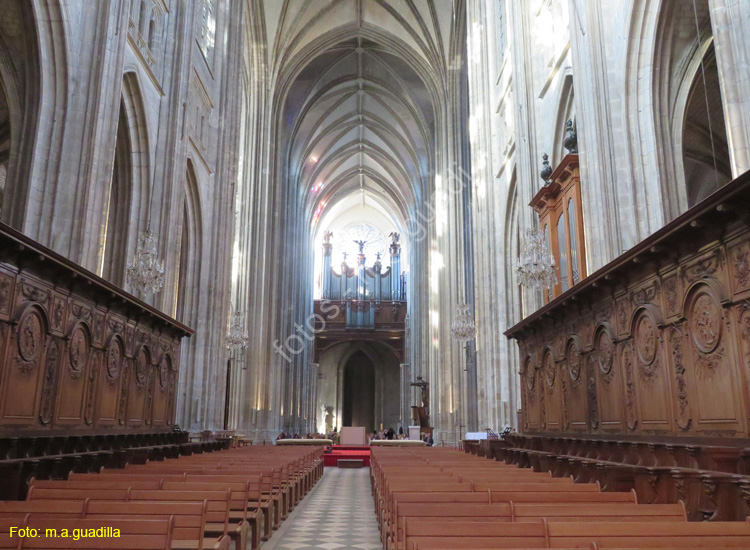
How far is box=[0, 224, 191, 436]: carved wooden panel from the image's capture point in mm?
6828

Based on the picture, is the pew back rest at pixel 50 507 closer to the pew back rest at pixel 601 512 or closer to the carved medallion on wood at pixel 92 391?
the pew back rest at pixel 601 512

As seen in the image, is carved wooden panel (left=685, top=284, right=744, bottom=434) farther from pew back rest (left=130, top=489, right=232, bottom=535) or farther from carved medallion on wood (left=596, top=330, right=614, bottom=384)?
pew back rest (left=130, top=489, right=232, bottom=535)

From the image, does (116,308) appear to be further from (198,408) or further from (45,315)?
(198,408)

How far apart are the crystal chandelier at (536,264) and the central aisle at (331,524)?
4.55m

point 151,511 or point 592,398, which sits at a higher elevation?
point 592,398

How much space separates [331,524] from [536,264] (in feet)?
17.6

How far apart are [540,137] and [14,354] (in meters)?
10.8

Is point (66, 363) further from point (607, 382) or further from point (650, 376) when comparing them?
point (650, 376)

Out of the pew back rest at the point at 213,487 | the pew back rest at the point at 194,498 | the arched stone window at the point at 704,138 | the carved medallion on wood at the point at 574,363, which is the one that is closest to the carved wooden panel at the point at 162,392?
the pew back rest at the point at 213,487

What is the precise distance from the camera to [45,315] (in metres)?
7.48

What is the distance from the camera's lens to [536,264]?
10750 millimetres

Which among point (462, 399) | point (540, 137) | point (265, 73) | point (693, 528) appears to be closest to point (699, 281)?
point (693, 528)

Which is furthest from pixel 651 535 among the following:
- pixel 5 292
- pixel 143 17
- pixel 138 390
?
pixel 143 17

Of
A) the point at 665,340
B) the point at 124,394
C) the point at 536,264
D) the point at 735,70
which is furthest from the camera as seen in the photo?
the point at 536,264
